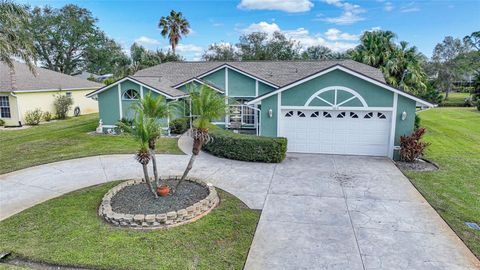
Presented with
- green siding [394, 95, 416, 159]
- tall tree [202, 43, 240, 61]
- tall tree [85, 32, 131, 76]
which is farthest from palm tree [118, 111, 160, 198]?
tall tree [202, 43, 240, 61]

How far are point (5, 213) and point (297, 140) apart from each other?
11556 millimetres

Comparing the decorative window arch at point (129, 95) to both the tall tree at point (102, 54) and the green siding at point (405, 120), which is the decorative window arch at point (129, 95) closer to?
the green siding at point (405, 120)

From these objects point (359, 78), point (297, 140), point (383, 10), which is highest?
point (383, 10)

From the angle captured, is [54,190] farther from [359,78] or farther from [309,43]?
[309,43]

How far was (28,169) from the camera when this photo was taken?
1245 centimetres

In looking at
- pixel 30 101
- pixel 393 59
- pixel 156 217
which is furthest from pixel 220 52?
pixel 156 217

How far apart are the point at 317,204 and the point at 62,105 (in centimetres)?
2641

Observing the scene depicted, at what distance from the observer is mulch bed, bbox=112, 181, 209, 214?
8.07 m

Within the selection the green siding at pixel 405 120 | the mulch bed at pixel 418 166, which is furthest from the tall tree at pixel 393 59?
the mulch bed at pixel 418 166

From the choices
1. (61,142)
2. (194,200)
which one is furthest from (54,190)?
(61,142)

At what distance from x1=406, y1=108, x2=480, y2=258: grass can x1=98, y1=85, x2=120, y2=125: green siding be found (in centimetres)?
1717

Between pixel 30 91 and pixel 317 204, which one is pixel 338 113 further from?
pixel 30 91

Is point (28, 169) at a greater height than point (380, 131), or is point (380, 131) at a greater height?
point (380, 131)

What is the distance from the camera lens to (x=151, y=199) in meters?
8.64
